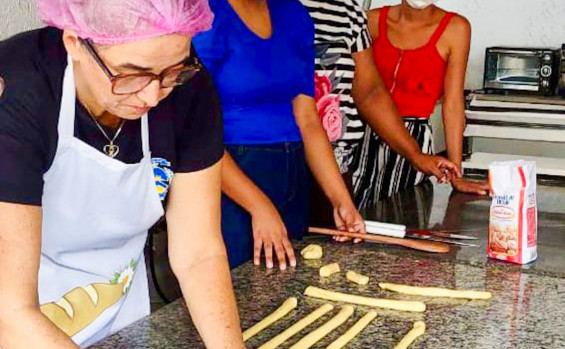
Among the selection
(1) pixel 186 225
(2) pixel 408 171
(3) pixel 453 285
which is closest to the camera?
(1) pixel 186 225

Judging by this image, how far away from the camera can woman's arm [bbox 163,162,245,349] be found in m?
1.26

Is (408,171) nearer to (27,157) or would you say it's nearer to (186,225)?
(186,225)

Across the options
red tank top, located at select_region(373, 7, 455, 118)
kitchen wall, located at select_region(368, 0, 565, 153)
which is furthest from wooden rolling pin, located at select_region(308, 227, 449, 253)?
kitchen wall, located at select_region(368, 0, 565, 153)

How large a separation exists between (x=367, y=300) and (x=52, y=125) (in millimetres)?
608

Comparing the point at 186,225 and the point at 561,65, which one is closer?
the point at 186,225

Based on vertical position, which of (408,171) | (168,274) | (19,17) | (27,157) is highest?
(19,17)

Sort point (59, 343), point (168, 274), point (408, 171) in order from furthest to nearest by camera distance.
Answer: point (408, 171) → point (168, 274) → point (59, 343)

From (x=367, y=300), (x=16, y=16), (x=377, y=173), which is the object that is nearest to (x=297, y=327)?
(x=367, y=300)

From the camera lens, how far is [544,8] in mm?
4129

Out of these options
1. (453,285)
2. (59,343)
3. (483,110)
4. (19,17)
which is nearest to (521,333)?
(453,285)

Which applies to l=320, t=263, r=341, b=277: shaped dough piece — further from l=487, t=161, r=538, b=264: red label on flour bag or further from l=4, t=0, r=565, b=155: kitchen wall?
l=4, t=0, r=565, b=155: kitchen wall

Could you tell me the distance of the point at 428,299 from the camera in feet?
4.82

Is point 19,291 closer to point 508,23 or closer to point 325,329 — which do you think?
point 325,329

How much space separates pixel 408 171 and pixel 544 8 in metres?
1.91
